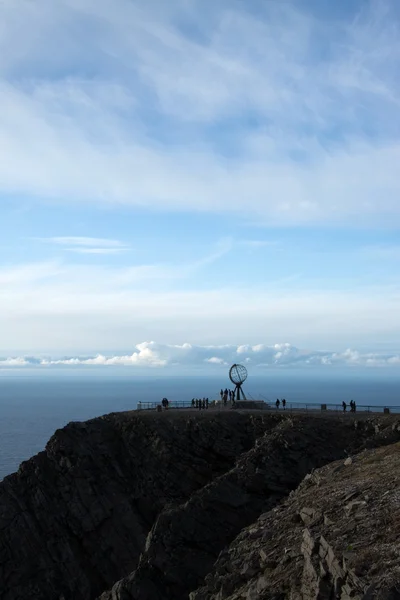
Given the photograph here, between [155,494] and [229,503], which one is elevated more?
→ [229,503]

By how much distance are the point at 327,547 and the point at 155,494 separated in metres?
25.2

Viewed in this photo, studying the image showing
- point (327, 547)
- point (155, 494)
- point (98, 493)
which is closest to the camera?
point (327, 547)

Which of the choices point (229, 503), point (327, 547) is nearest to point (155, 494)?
point (229, 503)

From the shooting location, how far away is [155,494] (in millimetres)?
44062

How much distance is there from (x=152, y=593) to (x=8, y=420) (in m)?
155

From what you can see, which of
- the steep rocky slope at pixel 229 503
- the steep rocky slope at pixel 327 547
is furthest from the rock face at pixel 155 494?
the steep rocky slope at pixel 327 547

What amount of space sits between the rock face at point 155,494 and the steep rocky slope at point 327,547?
758 mm

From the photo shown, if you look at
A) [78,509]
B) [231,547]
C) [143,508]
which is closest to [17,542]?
[78,509]

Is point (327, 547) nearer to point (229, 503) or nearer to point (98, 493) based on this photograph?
point (229, 503)

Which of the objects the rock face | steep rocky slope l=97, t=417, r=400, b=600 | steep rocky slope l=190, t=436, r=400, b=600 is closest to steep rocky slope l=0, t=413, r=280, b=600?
the rock face

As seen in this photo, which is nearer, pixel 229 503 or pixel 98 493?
pixel 229 503

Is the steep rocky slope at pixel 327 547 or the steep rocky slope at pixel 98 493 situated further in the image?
the steep rocky slope at pixel 98 493

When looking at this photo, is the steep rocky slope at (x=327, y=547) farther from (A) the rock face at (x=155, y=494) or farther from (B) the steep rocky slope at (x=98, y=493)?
(B) the steep rocky slope at (x=98, y=493)

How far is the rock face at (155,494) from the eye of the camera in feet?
116
